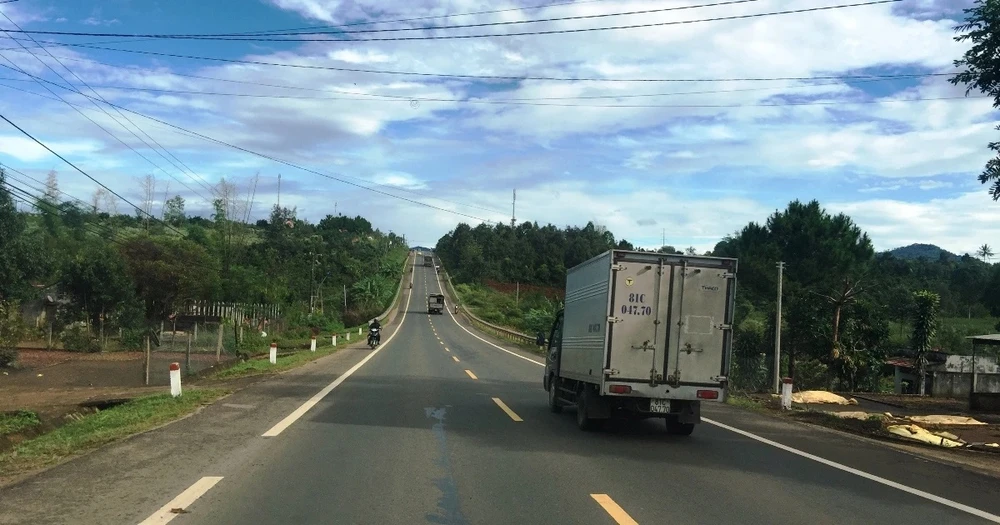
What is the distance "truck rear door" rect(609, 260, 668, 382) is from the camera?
1103 cm

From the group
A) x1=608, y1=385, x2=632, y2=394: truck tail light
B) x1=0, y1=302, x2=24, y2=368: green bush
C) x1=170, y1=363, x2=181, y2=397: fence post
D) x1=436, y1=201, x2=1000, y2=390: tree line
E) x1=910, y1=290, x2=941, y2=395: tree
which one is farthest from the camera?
x1=436, y1=201, x2=1000, y2=390: tree line

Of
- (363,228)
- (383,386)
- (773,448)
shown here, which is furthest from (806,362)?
(363,228)

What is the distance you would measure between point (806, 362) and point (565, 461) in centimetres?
3419

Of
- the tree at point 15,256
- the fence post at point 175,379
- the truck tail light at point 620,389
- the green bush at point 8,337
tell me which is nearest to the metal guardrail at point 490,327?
the green bush at point 8,337

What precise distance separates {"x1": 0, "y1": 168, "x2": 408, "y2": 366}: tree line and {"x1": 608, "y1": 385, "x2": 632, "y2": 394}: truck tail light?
73.3 feet

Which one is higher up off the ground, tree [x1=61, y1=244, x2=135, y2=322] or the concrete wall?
tree [x1=61, y1=244, x2=135, y2=322]

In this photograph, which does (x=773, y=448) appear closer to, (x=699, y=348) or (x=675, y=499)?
(x=699, y=348)

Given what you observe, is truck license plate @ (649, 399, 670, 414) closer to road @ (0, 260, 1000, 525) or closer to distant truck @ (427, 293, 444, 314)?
road @ (0, 260, 1000, 525)

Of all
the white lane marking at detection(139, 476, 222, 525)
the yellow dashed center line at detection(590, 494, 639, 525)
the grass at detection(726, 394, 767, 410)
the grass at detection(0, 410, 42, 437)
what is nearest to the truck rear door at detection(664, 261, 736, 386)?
the yellow dashed center line at detection(590, 494, 639, 525)

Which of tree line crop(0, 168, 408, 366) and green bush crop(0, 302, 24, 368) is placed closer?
green bush crop(0, 302, 24, 368)

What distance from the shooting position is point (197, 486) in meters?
7.28

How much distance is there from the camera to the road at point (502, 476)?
6582mm

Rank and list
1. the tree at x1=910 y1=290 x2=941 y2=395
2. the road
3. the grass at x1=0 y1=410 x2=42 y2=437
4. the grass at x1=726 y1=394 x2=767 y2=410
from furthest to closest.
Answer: the tree at x1=910 y1=290 x2=941 y2=395 → the grass at x1=726 y1=394 x2=767 y2=410 → the grass at x1=0 y1=410 x2=42 y2=437 → the road

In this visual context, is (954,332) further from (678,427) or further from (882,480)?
(882,480)
